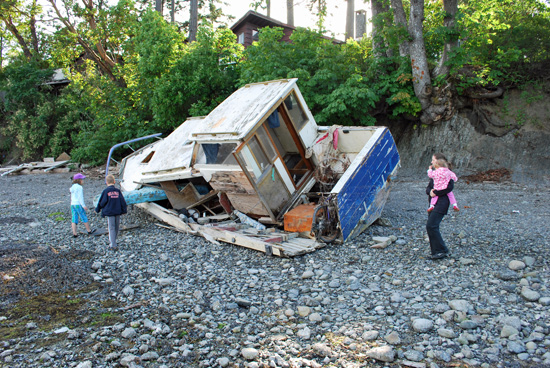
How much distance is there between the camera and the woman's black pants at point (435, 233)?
18.3 feet

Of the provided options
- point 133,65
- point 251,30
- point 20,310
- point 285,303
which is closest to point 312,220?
point 285,303

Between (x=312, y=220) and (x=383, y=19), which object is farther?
(x=383, y=19)

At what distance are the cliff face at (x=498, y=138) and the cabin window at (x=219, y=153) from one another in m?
8.97

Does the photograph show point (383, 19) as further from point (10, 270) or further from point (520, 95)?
point (10, 270)

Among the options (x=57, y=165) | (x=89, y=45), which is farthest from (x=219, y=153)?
(x=89, y=45)

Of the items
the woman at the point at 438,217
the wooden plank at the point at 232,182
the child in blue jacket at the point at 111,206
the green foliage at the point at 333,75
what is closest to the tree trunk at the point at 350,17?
the green foliage at the point at 333,75

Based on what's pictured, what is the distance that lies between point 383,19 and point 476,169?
585 centimetres

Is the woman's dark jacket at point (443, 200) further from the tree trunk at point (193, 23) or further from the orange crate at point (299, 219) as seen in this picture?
the tree trunk at point (193, 23)

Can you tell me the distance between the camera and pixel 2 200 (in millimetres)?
12844

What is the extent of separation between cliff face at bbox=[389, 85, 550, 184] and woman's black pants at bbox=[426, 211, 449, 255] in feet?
26.5

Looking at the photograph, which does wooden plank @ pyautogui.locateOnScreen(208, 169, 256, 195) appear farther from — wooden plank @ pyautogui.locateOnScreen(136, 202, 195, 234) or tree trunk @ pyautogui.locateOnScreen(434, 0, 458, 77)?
tree trunk @ pyautogui.locateOnScreen(434, 0, 458, 77)

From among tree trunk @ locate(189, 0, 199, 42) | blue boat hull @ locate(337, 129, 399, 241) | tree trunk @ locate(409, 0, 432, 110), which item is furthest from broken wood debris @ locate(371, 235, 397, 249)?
tree trunk @ locate(189, 0, 199, 42)

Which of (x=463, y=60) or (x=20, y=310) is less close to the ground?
(x=463, y=60)

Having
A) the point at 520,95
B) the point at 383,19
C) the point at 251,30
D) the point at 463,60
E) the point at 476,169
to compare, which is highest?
the point at 251,30
